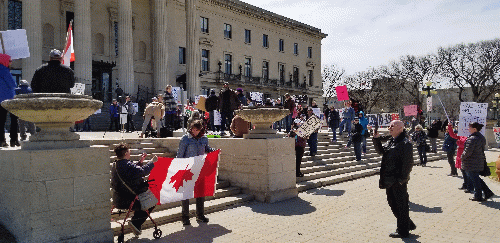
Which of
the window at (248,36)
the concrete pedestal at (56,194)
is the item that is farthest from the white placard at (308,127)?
the window at (248,36)

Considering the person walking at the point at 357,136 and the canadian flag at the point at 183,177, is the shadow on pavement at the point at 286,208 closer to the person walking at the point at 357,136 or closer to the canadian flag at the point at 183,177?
the canadian flag at the point at 183,177

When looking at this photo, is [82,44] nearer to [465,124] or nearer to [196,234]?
[196,234]

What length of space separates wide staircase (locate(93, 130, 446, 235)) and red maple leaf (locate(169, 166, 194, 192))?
667mm

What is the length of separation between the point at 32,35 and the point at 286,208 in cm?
2308

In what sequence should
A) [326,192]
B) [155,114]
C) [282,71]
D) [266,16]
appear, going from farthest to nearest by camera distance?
[282,71], [266,16], [155,114], [326,192]

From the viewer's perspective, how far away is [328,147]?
16234mm

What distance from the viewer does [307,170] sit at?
1202 cm

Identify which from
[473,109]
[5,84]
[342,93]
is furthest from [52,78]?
[342,93]

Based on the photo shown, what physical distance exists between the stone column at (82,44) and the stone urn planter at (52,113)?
2170cm

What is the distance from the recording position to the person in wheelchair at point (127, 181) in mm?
5605

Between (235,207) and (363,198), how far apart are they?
3.36 metres

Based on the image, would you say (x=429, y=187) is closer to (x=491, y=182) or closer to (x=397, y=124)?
(x=491, y=182)

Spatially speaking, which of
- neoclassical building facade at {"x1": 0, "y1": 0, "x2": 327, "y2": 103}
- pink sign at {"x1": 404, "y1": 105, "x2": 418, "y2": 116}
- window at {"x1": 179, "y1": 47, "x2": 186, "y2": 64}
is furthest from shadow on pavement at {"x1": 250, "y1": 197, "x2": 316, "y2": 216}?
window at {"x1": 179, "y1": 47, "x2": 186, "y2": 64}

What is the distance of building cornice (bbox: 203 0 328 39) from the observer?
45050 mm
